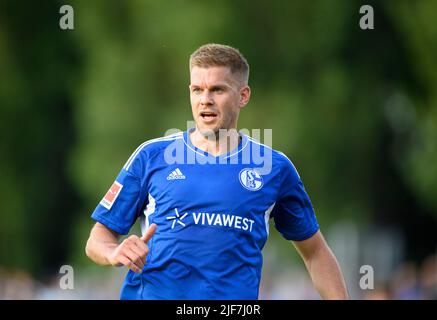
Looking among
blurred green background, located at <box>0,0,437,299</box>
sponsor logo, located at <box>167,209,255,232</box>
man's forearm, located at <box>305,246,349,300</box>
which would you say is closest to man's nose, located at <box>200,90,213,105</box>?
sponsor logo, located at <box>167,209,255,232</box>

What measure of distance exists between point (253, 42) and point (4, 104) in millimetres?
7645

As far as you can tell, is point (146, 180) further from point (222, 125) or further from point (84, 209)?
point (84, 209)

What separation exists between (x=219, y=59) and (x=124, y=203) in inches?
45.5

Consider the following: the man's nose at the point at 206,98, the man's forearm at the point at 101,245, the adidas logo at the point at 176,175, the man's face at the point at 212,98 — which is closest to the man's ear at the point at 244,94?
the man's face at the point at 212,98

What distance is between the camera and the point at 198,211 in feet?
21.9

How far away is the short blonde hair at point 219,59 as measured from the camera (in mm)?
6922

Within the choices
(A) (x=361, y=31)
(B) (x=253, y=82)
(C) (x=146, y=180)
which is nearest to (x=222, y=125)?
(C) (x=146, y=180)

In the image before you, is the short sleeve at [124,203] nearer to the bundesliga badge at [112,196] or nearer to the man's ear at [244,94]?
the bundesliga badge at [112,196]

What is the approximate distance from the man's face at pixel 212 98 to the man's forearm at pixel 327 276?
116cm

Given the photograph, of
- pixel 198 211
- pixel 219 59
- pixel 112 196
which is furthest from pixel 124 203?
pixel 219 59

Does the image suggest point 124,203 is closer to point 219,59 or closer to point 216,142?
point 216,142

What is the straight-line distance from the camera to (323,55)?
81.0 ft

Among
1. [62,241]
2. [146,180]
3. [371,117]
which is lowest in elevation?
[62,241]

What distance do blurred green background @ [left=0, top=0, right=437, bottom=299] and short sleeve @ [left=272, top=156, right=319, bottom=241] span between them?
552 inches
